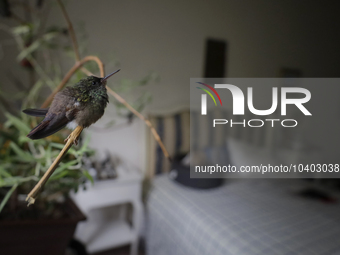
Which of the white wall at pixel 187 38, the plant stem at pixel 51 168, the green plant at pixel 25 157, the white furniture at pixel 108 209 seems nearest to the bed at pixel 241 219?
the white furniture at pixel 108 209

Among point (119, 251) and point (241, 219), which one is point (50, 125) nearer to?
point (241, 219)

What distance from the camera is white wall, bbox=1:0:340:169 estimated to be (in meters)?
1.23

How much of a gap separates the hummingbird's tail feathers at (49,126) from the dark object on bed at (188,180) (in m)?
1.29

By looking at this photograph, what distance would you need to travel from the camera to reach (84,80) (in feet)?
0.52

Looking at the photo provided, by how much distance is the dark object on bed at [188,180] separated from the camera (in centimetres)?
138

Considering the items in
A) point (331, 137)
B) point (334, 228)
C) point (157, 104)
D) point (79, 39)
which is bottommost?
point (334, 228)

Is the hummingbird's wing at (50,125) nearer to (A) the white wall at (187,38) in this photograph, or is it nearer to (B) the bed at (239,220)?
(B) the bed at (239,220)

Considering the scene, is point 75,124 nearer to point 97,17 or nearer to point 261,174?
point 97,17

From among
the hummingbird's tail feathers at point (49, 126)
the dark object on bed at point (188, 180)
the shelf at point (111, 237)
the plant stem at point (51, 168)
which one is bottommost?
the shelf at point (111, 237)

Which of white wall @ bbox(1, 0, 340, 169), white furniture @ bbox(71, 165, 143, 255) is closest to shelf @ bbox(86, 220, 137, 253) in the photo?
white furniture @ bbox(71, 165, 143, 255)

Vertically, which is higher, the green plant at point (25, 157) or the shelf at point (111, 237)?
the green plant at point (25, 157)

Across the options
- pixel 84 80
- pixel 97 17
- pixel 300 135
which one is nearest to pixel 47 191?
pixel 84 80

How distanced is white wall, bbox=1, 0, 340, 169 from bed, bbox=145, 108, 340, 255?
1.29 ft

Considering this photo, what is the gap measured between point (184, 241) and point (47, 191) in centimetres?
72
